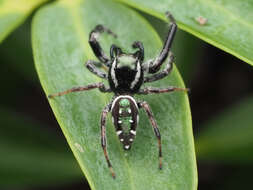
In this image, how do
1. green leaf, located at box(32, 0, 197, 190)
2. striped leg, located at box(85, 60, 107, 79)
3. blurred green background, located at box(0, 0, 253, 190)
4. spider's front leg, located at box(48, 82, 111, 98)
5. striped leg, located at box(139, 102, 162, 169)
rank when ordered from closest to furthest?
green leaf, located at box(32, 0, 197, 190)
striped leg, located at box(139, 102, 162, 169)
spider's front leg, located at box(48, 82, 111, 98)
striped leg, located at box(85, 60, 107, 79)
blurred green background, located at box(0, 0, 253, 190)

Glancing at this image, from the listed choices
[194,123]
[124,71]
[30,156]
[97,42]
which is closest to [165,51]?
[124,71]

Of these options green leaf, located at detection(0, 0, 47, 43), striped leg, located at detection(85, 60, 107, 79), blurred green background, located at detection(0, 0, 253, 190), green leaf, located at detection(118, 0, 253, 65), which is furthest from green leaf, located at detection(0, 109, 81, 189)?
green leaf, located at detection(118, 0, 253, 65)

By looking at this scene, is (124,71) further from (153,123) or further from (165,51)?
(153,123)

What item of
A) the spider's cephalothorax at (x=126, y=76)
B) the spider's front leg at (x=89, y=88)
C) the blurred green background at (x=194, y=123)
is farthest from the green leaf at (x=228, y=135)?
the spider's front leg at (x=89, y=88)

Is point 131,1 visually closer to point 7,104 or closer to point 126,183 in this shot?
point 126,183

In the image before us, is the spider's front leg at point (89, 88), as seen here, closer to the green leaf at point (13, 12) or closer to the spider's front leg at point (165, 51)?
the spider's front leg at point (165, 51)

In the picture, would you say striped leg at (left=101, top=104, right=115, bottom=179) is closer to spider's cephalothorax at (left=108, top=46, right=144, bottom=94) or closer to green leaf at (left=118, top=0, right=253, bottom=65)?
spider's cephalothorax at (left=108, top=46, right=144, bottom=94)

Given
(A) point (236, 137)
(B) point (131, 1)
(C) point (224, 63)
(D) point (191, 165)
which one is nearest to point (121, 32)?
(B) point (131, 1)
